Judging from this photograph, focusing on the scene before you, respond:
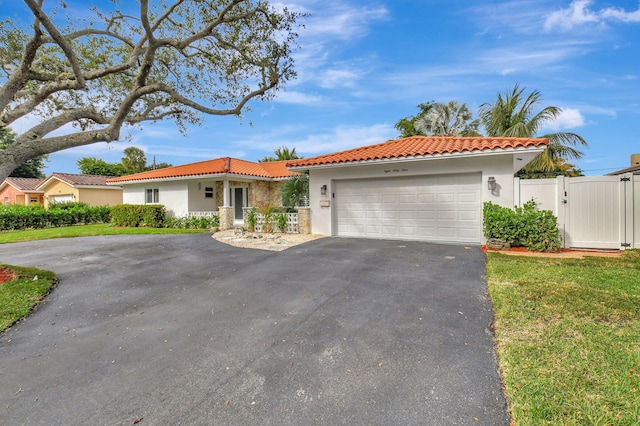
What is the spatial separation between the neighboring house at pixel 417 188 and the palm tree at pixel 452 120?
12.7 metres

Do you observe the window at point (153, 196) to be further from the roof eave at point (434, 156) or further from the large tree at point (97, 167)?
the large tree at point (97, 167)

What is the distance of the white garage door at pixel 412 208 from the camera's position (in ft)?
32.1

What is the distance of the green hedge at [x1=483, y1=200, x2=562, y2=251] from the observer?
8227 mm

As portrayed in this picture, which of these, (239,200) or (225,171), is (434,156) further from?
(239,200)

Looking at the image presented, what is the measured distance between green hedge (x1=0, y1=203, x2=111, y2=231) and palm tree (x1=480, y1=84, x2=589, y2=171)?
28.8 m

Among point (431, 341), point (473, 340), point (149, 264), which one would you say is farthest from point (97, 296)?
point (473, 340)

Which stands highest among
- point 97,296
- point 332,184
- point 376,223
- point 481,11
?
point 481,11

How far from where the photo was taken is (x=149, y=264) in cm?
815

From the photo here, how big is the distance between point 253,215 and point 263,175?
16.3 ft

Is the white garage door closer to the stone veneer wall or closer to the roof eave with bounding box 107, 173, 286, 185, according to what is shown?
the roof eave with bounding box 107, 173, 286, 185

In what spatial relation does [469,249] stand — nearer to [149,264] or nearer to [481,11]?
[481,11]

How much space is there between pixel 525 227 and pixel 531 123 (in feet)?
43.3

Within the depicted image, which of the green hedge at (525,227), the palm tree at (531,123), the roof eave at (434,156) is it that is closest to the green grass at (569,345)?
the green hedge at (525,227)

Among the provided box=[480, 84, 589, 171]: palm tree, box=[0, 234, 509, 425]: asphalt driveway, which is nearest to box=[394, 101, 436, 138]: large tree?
box=[480, 84, 589, 171]: palm tree
